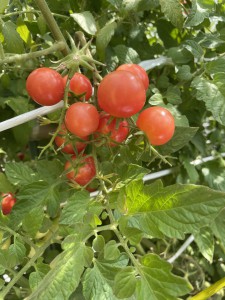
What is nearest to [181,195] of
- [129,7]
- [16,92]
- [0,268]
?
[0,268]

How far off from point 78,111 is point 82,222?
15cm

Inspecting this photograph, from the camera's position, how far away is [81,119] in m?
0.55

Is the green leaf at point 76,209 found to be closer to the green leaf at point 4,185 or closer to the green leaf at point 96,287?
the green leaf at point 96,287

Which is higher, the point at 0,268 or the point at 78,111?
the point at 78,111

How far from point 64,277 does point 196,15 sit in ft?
1.53

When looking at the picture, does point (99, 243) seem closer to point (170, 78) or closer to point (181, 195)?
point (181, 195)

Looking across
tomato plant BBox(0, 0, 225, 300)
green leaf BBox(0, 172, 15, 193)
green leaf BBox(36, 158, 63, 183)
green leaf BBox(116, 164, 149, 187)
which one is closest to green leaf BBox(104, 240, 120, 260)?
tomato plant BBox(0, 0, 225, 300)

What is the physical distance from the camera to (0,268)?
0.56m

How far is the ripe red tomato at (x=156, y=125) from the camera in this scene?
57 cm

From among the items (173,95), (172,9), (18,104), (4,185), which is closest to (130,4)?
(172,9)

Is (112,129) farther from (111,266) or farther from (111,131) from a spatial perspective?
(111,266)

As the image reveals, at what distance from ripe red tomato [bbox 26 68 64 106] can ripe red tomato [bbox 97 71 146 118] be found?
0.07 m

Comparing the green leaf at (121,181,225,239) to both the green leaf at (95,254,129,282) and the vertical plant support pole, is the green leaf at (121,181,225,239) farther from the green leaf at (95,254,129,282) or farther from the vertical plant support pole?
the vertical plant support pole

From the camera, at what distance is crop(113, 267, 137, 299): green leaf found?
469 mm
